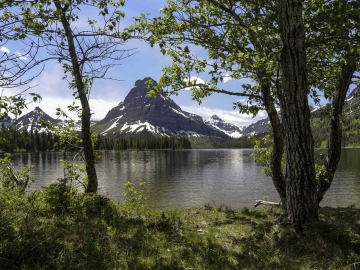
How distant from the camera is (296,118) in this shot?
7238mm

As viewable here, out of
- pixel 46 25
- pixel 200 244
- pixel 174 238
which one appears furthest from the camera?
pixel 46 25

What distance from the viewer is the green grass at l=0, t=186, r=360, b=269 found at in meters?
5.50

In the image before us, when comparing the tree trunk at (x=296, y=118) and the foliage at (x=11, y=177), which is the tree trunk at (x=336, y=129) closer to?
the tree trunk at (x=296, y=118)

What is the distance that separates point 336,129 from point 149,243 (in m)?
8.01

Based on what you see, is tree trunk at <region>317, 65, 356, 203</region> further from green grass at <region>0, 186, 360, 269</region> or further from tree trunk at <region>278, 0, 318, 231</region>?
tree trunk at <region>278, 0, 318, 231</region>

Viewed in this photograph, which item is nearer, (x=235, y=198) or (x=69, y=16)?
(x=69, y=16)

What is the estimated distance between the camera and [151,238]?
723cm

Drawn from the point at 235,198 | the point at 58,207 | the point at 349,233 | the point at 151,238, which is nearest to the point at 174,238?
the point at 151,238

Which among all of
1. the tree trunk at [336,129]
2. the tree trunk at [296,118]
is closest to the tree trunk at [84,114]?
the tree trunk at [296,118]

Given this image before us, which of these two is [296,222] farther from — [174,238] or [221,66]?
[221,66]

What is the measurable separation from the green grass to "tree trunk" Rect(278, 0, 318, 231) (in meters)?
0.60

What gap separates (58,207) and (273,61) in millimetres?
8299

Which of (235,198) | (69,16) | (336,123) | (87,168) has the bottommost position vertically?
(235,198)

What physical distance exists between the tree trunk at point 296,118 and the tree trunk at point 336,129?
3.18 meters
